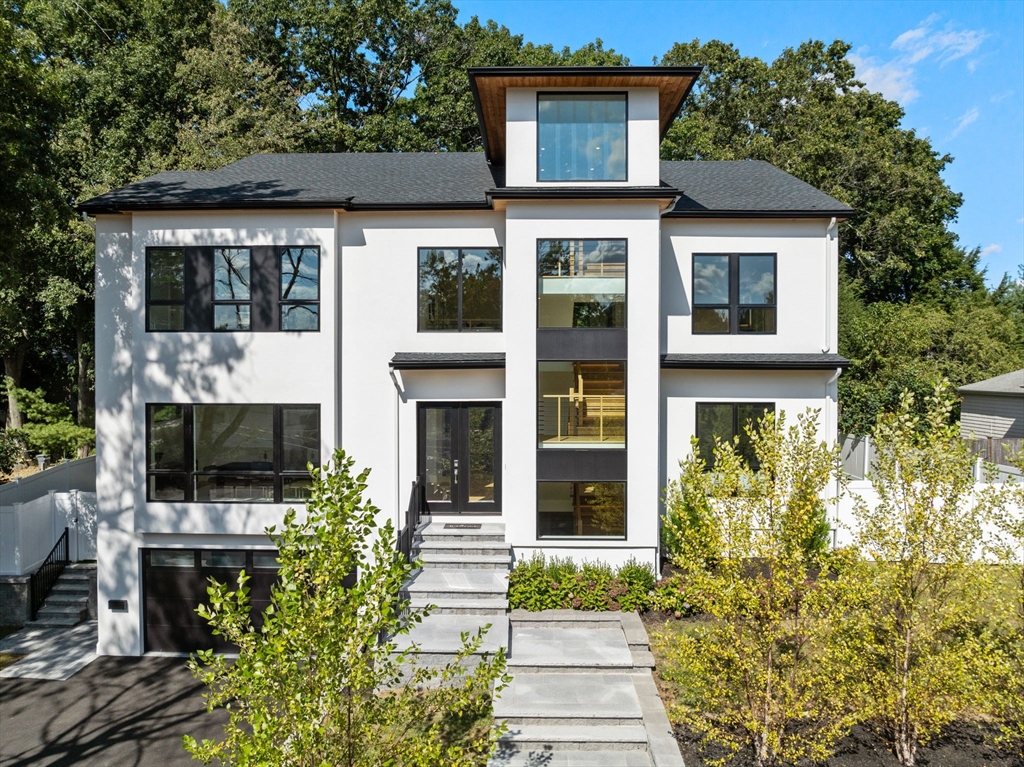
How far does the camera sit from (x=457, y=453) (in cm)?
1279

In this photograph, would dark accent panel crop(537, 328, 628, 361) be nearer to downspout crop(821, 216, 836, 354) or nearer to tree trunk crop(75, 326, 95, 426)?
downspout crop(821, 216, 836, 354)

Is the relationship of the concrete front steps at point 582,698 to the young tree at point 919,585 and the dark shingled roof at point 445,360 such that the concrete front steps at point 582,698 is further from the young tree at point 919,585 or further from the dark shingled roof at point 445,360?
the dark shingled roof at point 445,360

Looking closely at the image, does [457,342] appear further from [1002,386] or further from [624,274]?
[1002,386]

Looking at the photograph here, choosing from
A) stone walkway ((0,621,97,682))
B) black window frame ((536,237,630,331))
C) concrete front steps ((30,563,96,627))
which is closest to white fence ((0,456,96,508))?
concrete front steps ((30,563,96,627))

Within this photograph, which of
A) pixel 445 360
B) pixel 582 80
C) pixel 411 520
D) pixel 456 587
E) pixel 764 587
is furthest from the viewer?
pixel 445 360

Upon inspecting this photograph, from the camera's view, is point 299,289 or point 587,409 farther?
point 299,289

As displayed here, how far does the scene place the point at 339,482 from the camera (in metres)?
4.61

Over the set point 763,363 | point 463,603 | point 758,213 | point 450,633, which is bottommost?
point 450,633

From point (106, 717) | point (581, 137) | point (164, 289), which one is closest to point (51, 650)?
point (106, 717)

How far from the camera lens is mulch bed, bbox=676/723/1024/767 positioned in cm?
728

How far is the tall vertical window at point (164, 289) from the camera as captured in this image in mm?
12070

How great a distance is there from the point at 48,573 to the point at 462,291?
1049cm

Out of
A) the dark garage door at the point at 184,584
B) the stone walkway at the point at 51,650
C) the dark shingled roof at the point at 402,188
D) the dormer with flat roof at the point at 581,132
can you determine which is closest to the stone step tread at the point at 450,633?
the dark garage door at the point at 184,584

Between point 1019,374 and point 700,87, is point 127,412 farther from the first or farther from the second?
point 700,87
